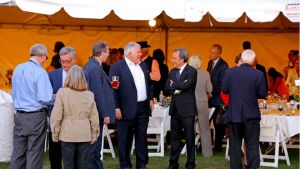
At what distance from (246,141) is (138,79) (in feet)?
5.01

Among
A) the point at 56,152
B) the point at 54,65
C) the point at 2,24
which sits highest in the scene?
the point at 2,24

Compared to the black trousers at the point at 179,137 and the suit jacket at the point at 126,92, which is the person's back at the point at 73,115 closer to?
the suit jacket at the point at 126,92

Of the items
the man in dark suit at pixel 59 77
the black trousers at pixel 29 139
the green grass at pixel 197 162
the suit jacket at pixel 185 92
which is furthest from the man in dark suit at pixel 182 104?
the black trousers at pixel 29 139

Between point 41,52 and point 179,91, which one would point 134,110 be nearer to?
point 179,91

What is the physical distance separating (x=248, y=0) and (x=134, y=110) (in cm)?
249

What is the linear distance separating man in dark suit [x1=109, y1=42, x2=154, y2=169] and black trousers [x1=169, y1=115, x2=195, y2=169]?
1.21 ft

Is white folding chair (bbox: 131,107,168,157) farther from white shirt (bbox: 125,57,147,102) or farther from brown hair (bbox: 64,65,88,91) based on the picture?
brown hair (bbox: 64,65,88,91)

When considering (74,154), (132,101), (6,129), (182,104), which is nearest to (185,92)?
(182,104)

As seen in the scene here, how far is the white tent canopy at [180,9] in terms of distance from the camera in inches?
330

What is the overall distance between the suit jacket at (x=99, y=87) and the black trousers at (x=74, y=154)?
648 millimetres

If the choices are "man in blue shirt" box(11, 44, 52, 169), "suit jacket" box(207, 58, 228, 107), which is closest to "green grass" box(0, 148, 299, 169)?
"suit jacket" box(207, 58, 228, 107)

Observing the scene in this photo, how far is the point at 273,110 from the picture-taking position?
8.65 metres

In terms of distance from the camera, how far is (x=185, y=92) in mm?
7703

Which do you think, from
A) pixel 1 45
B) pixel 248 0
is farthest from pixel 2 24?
pixel 248 0
